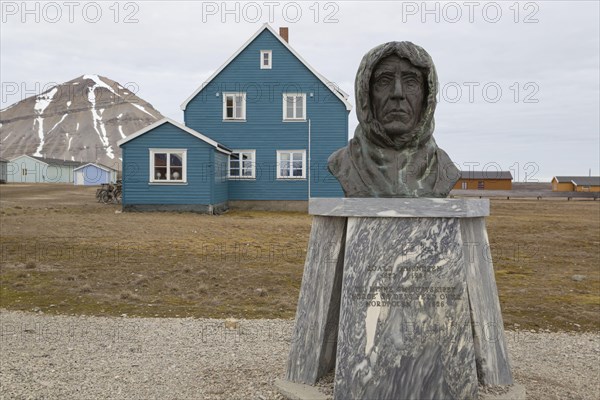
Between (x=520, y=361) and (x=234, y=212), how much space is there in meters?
18.9

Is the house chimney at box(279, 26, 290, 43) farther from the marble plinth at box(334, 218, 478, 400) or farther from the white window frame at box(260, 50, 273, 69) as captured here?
the marble plinth at box(334, 218, 478, 400)

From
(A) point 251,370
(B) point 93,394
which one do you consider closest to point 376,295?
(A) point 251,370

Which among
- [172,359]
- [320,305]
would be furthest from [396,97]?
[172,359]

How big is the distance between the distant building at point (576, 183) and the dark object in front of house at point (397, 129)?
57.2 metres

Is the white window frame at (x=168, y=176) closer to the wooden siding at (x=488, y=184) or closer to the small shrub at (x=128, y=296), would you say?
the small shrub at (x=128, y=296)

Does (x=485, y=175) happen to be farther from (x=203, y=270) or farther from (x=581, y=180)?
(x=203, y=270)

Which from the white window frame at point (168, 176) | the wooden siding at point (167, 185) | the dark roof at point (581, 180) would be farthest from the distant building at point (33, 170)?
the dark roof at point (581, 180)

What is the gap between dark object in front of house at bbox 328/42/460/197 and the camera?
447cm

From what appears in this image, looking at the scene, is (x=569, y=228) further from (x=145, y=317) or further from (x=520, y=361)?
(x=145, y=317)

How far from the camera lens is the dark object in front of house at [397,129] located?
14.7 feet

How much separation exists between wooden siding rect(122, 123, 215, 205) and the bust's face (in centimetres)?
1772

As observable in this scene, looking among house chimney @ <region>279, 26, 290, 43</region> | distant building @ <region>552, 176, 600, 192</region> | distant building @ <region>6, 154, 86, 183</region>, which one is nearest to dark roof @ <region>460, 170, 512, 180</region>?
distant building @ <region>552, 176, 600, 192</region>

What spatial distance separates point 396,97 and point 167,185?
18.7 metres

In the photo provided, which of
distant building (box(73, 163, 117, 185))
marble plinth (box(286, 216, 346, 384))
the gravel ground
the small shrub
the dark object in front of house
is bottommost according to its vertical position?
the gravel ground
